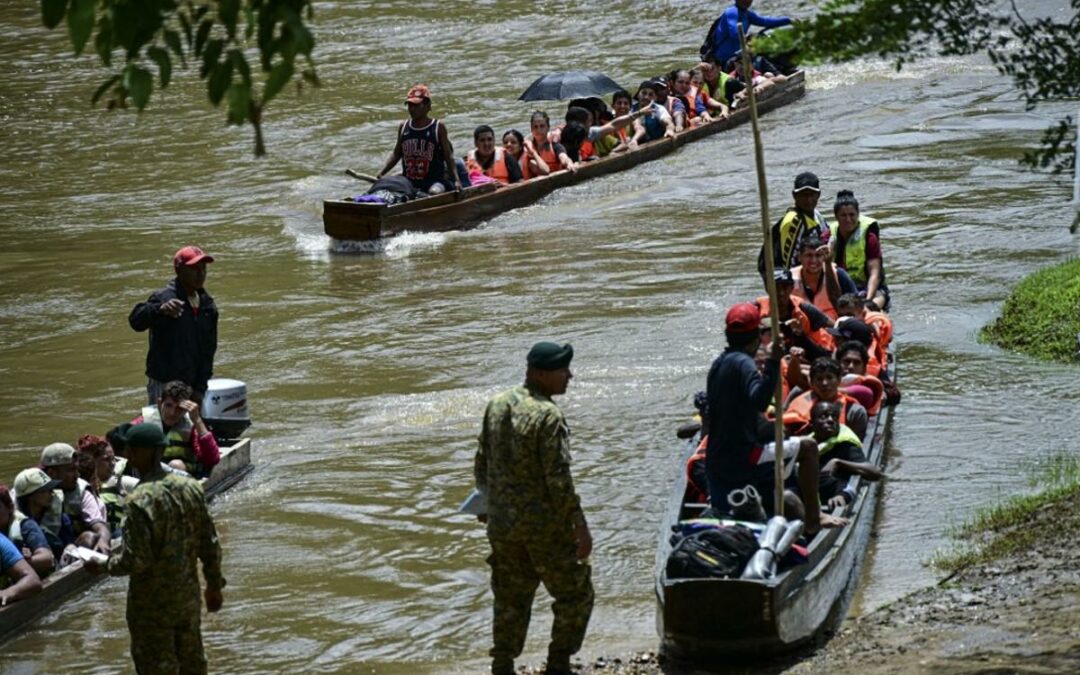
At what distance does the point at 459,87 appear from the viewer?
31.0m

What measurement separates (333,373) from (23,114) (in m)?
16.9

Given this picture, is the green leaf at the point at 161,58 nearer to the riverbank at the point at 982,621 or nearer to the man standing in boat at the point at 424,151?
the riverbank at the point at 982,621

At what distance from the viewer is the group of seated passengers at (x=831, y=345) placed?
35.4 feet

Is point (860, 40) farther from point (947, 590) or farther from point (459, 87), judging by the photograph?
point (459, 87)

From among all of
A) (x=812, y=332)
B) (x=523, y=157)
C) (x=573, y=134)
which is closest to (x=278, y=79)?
(x=812, y=332)

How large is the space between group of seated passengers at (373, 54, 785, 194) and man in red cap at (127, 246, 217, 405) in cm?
784

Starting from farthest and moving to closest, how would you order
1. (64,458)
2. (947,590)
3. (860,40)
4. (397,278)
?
(397,278) < (64,458) < (947,590) < (860,40)

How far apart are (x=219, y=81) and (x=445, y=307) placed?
13.0m

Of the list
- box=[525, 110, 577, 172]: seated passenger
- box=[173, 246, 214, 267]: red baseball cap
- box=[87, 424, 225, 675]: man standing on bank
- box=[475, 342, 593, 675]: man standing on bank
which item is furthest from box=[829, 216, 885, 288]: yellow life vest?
box=[525, 110, 577, 172]: seated passenger

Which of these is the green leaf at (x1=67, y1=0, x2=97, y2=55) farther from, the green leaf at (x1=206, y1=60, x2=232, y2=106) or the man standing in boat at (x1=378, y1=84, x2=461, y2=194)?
the man standing in boat at (x1=378, y1=84, x2=461, y2=194)

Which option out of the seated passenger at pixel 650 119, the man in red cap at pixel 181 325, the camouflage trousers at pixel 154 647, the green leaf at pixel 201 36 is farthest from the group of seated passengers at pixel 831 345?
the seated passenger at pixel 650 119

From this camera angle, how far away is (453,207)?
21484 mm

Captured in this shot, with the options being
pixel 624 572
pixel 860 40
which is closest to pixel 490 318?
pixel 624 572

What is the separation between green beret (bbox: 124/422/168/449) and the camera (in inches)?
315
